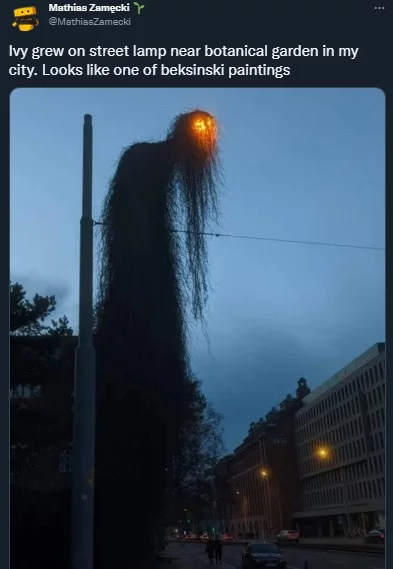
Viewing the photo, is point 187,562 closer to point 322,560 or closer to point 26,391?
point 322,560

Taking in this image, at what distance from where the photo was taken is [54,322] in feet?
46.8

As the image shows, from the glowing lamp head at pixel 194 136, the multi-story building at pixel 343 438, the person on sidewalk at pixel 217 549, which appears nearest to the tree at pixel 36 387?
the glowing lamp head at pixel 194 136

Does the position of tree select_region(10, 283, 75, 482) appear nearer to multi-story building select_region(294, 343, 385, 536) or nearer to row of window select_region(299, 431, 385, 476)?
multi-story building select_region(294, 343, 385, 536)

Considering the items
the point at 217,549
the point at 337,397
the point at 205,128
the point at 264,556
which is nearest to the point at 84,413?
the point at 205,128

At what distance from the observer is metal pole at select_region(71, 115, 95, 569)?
6954mm

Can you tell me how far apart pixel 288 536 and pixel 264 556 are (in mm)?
10252
